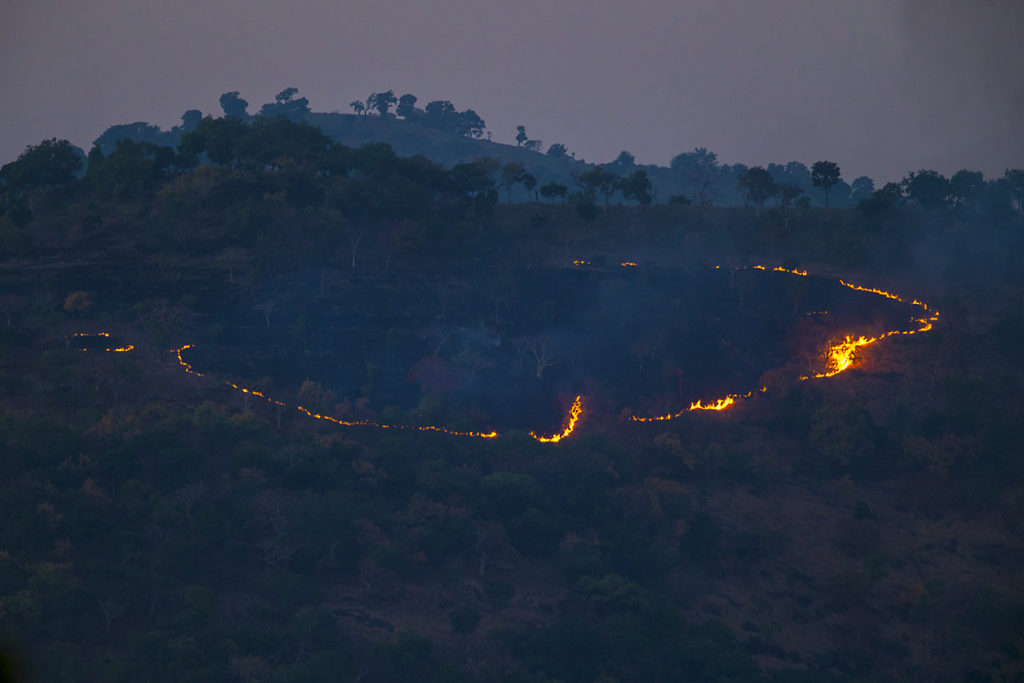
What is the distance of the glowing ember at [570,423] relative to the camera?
170 ft

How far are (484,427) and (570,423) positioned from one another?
4809 millimetres

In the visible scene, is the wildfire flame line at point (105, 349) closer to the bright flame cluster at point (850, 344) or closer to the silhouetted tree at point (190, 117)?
the bright flame cluster at point (850, 344)

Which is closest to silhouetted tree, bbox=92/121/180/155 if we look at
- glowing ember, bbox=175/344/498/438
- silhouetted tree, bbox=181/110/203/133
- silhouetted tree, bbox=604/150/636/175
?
silhouetted tree, bbox=181/110/203/133

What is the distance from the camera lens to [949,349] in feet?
189

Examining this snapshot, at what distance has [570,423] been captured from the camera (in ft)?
176

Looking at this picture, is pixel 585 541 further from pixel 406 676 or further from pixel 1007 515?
pixel 1007 515

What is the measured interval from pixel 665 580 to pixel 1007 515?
17109 mm

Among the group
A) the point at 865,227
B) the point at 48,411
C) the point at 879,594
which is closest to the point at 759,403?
the point at 879,594

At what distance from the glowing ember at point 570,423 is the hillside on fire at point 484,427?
173 millimetres

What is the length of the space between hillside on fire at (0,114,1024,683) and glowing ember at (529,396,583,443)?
173mm

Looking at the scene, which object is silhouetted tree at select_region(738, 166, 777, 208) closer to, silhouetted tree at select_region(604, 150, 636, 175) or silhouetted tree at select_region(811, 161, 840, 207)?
silhouetted tree at select_region(811, 161, 840, 207)

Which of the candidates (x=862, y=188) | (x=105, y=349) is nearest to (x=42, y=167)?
(x=105, y=349)

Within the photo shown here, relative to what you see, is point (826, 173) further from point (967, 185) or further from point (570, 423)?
point (570, 423)

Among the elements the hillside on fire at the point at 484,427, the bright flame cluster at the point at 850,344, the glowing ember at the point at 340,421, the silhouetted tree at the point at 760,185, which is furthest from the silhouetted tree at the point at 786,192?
the glowing ember at the point at 340,421
